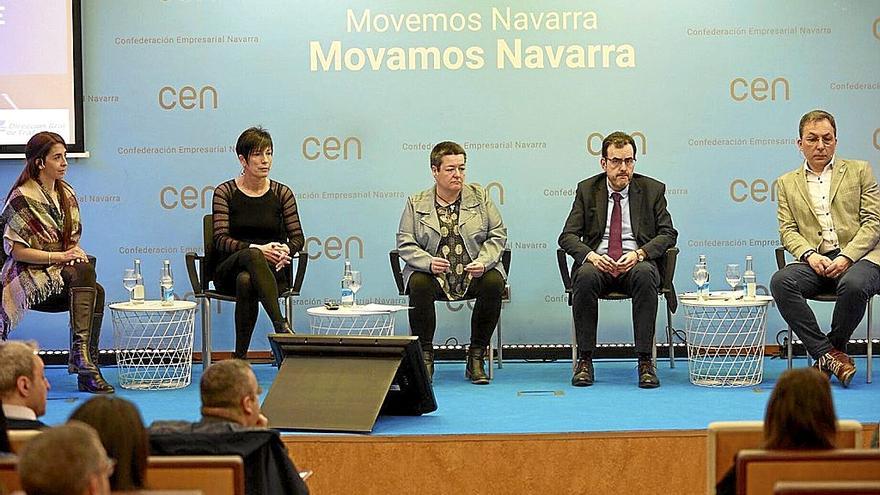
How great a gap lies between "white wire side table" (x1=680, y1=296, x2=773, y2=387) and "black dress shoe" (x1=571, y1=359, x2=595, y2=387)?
52 cm

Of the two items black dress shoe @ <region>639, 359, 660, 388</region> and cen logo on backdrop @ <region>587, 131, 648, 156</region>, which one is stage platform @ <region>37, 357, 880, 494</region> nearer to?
black dress shoe @ <region>639, 359, 660, 388</region>

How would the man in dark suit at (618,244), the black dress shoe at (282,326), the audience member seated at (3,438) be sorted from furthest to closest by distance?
the man in dark suit at (618,244), the black dress shoe at (282,326), the audience member seated at (3,438)

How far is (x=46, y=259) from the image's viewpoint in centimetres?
582

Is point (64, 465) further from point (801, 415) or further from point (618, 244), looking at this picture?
point (618, 244)

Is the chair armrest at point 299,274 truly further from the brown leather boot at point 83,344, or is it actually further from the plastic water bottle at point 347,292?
the brown leather boot at point 83,344

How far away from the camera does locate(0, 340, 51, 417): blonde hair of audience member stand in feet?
10.7

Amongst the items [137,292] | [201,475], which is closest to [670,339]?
[137,292]

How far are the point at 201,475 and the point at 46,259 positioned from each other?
359 centimetres

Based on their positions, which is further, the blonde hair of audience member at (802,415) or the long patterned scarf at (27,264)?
the long patterned scarf at (27,264)

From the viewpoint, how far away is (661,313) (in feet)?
22.5

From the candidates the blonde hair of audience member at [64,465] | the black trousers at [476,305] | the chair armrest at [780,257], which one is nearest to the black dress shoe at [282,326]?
A: the black trousers at [476,305]

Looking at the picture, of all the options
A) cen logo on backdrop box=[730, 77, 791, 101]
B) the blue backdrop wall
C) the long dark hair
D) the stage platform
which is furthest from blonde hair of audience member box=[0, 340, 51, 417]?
cen logo on backdrop box=[730, 77, 791, 101]

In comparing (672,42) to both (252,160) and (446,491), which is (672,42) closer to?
(252,160)

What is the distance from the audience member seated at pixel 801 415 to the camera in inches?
100
